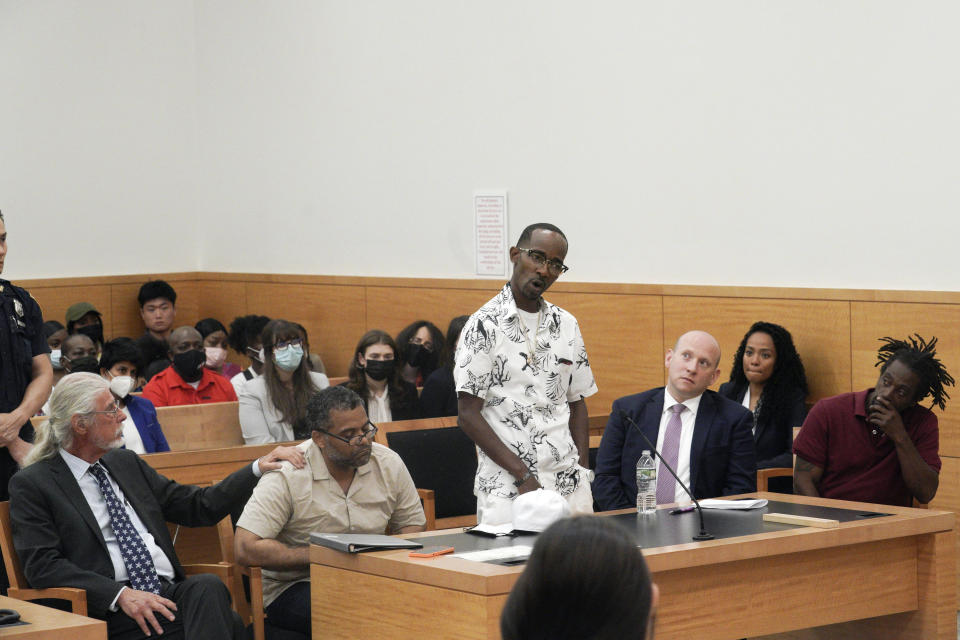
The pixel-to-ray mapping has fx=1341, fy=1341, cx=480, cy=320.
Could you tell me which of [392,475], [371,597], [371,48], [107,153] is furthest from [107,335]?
[371,597]

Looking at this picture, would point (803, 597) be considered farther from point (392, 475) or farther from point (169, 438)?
point (169, 438)

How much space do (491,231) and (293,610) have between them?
13.0 ft

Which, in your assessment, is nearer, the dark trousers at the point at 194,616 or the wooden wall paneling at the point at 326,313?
the dark trousers at the point at 194,616

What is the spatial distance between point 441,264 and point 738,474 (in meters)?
3.78

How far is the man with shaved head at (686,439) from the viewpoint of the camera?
16.0 feet

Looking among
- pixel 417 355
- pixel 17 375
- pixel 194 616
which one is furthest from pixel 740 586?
pixel 417 355

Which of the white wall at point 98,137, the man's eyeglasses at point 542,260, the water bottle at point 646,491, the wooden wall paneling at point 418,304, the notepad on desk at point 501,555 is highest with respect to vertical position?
the white wall at point 98,137

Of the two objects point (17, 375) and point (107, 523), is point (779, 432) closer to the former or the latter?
point (107, 523)

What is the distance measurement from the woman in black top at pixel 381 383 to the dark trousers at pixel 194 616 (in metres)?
2.73

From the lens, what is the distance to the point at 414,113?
336 inches

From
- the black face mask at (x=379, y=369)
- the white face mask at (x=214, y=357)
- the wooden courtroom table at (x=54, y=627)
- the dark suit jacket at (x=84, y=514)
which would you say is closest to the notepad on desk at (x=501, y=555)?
the wooden courtroom table at (x=54, y=627)

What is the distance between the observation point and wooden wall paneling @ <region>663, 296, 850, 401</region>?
20.0ft

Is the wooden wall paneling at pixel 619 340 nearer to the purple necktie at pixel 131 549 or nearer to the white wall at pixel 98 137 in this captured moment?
the purple necktie at pixel 131 549

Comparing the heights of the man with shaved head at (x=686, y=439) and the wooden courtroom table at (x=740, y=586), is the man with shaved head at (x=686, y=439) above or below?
above
